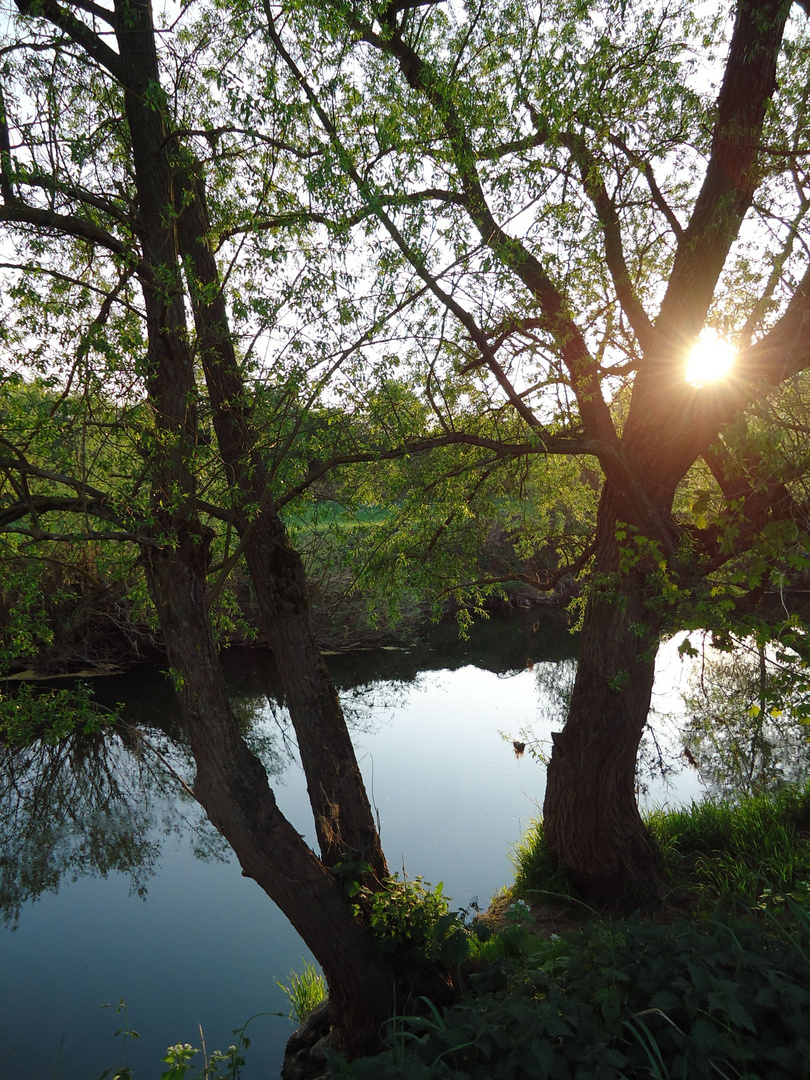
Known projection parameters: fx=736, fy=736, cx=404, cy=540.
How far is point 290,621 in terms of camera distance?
5.77 meters

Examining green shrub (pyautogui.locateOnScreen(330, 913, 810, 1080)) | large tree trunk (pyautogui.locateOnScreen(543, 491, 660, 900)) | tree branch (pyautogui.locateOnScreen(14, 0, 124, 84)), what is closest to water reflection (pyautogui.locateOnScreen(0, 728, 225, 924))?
large tree trunk (pyautogui.locateOnScreen(543, 491, 660, 900))

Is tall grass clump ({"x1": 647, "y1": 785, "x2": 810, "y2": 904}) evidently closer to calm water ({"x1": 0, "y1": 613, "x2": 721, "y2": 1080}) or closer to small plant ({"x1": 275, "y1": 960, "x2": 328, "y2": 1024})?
calm water ({"x1": 0, "y1": 613, "x2": 721, "y2": 1080})

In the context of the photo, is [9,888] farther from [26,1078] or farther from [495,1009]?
[495,1009]

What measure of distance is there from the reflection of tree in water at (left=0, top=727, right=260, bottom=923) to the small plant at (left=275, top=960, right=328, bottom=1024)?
9.18ft

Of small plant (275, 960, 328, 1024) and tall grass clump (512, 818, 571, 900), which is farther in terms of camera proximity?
tall grass clump (512, 818, 571, 900)

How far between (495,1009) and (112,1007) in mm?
5373

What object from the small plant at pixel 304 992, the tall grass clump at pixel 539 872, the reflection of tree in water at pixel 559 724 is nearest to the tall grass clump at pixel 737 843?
the tall grass clump at pixel 539 872

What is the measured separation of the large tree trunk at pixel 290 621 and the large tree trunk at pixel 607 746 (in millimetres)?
2143

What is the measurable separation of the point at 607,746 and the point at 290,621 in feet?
10.0

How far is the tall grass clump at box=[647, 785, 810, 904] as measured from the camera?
6496 mm

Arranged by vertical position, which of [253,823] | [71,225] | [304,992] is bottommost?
[304,992]

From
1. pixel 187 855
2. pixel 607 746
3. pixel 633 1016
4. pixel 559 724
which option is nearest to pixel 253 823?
pixel 633 1016

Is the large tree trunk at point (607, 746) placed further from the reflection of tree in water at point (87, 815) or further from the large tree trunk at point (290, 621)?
the reflection of tree in water at point (87, 815)

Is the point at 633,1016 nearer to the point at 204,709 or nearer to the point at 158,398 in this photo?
the point at 204,709
